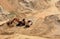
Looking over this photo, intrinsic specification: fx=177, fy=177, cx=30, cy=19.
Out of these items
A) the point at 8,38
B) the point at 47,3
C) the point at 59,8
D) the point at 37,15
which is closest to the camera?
the point at 8,38

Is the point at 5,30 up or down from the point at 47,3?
down

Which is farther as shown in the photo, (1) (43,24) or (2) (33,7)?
(2) (33,7)

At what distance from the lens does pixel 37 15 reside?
5.41 meters

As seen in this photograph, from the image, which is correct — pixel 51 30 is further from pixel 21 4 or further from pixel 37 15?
pixel 21 4

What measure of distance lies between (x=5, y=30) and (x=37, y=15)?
1.35m

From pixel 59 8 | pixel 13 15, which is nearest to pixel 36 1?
pixel 59 8

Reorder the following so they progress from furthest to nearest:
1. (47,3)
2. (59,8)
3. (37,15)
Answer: (47,3) → (59,8) → (37,15)

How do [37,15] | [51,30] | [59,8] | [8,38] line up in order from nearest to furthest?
[8,38]
[51,30]
[37,15]
[59,8]

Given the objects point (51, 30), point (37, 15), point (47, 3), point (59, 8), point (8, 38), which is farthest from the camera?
point (47, 3)

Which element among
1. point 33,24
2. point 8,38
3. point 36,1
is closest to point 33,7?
point 36,1

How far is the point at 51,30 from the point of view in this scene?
428 cm

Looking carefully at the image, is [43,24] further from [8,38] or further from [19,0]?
[19,0]

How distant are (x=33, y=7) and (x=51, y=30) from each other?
6.69 feet

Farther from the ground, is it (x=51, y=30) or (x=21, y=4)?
(x=21, y=4)
